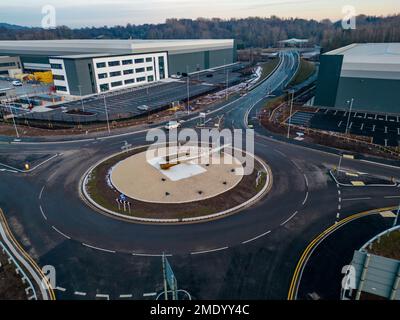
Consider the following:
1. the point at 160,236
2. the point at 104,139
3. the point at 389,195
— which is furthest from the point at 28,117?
the point at 389,195

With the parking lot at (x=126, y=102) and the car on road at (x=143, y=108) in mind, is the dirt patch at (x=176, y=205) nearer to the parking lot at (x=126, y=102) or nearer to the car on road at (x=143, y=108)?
the parking lot at (x=126, y=102)

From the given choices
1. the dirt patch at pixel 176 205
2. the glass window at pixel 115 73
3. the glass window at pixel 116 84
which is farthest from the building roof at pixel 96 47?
the dirt patch at pixel 176 205

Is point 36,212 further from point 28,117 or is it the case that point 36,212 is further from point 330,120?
point 330,120

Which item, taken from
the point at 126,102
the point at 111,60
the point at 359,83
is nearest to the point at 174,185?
the point at 126,102

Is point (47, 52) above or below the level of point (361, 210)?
above

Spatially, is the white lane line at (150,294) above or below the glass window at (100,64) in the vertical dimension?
below
